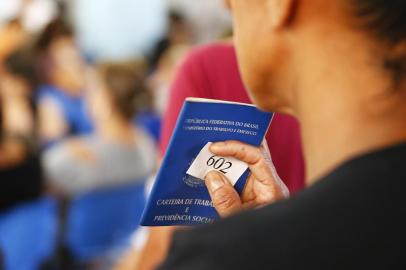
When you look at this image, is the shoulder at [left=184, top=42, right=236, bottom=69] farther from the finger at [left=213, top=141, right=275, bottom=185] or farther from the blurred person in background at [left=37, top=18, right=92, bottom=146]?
the blurred person in background at [left=37, top=18, right=92, bottom=146]

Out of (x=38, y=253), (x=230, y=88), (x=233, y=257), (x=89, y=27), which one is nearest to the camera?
(x=233, y=257)

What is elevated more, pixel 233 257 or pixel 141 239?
pixel 233 257

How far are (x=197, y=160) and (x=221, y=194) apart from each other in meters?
0.06

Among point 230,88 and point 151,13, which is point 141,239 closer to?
point 230,88

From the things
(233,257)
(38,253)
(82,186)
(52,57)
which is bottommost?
(38,253)

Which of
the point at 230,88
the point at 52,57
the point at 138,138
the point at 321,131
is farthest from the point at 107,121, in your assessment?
the point at 321,131

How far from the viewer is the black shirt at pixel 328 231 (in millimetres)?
712

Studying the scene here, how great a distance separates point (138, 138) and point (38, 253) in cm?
90

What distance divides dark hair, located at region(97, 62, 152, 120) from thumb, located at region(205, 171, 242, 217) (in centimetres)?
292

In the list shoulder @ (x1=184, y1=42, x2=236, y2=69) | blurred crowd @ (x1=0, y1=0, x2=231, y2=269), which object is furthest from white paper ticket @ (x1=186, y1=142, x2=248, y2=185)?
blurred crowd @ (x1=0, y1=0, x2=231, y2=269)

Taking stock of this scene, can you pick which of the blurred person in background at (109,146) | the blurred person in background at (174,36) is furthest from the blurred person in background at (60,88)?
the blurred person in background at (174,36)

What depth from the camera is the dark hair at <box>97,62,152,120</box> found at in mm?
4078

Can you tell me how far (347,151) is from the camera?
2.62 ft

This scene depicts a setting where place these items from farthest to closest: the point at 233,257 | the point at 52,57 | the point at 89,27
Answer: the point at 89,27 → the point at 52,57 → the point at 233,257
